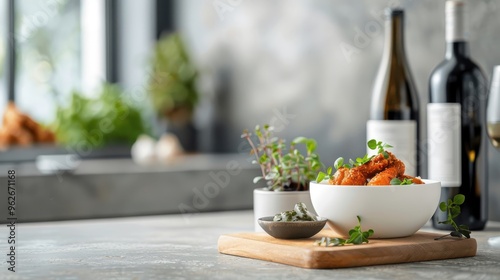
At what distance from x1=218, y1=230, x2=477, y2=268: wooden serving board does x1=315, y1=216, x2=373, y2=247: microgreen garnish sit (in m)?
0.01

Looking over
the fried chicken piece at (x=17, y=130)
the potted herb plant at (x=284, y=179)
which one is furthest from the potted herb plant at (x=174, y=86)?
the potted herb plant at (x=284, y=179)

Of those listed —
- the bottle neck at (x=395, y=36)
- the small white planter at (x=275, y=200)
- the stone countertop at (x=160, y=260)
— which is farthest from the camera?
the bottle neck at (x=395, y=36)

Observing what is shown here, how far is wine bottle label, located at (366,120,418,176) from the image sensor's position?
5.66ft

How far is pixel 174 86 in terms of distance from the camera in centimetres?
353

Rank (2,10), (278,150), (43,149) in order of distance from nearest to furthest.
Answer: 1. (278,150)
2. (43,149)
3. (2,10)

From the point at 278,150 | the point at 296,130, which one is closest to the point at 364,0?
the point at 296,130

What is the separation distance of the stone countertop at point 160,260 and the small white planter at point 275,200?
109 mm

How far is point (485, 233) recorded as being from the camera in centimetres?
167

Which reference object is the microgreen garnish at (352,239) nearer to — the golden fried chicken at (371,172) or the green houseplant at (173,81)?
the golden fried chicken at (371,172)

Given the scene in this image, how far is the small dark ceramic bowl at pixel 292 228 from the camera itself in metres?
1.32

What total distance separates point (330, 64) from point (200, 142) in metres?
1.07

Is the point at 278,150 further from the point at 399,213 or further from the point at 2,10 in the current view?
the point at 2,10

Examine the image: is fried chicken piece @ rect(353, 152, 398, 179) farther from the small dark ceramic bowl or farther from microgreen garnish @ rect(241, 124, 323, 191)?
microgreen garnish @ rect(241, 124, 323, 191)

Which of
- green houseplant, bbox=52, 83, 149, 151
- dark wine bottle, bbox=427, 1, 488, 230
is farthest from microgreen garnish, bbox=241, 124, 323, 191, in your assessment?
green houseplant, bbox=52, 83, 149, 151
